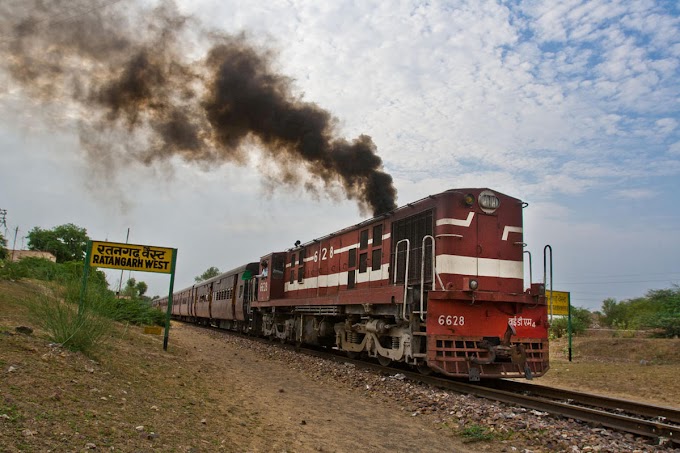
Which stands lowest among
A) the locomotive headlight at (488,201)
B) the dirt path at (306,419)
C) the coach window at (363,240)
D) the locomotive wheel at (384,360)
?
the dirt path at (306,419)

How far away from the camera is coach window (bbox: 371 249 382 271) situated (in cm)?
1285

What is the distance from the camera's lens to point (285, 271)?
66.0 ft

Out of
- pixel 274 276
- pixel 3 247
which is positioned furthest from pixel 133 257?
pixel 3 247

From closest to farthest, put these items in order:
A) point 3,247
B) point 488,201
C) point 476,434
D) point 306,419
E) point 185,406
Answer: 1. point 476,434
2. point 185,406
3. point 306,419
4. point 488,201
5. point 3,247

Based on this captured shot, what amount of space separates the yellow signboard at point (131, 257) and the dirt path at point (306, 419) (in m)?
3.26

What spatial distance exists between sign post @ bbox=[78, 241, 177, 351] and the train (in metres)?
4.36

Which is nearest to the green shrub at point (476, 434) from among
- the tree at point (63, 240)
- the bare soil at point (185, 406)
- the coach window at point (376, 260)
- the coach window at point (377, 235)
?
the bare soil at point (185, 406)

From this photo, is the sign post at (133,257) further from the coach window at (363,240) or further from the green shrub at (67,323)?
the coach window at (363,240)

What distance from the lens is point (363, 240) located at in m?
13.9

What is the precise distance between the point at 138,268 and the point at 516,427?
995cm

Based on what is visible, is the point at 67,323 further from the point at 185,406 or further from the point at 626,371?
the point at 626,371

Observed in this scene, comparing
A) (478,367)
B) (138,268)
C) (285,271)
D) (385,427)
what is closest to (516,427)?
(385,427)

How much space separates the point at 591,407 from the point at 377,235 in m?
6.32

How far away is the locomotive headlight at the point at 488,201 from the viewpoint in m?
10.9
